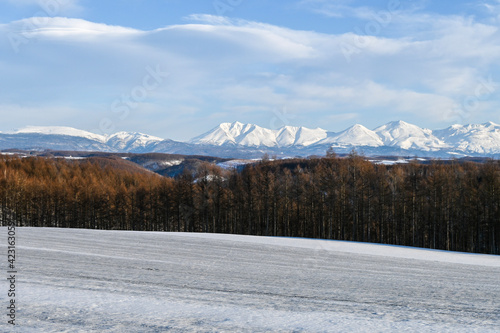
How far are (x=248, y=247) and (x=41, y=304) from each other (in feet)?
48.3

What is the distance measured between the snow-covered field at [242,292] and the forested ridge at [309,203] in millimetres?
39270

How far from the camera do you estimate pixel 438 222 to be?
63.5 meters

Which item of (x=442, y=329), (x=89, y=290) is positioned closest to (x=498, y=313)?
(x=442, y=329)

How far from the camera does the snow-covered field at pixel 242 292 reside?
8.75 meters

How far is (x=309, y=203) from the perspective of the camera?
66.4m

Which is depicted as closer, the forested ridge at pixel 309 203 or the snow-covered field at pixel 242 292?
the snow-covered field at pixel 242 292

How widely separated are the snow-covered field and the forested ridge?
39.3 meters

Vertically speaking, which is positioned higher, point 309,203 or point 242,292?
point 242,292

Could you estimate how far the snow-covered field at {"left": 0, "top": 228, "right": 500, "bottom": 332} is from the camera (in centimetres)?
875

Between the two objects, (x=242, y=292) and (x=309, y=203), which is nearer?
(x=242, y=292)

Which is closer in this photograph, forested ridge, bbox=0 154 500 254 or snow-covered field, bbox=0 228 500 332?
snow-covered field, bbox=0 228 500 332

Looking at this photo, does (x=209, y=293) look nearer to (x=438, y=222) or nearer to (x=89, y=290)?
(x=89, y=290)

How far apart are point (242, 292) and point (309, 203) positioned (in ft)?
182

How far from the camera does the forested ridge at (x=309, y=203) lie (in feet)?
195
